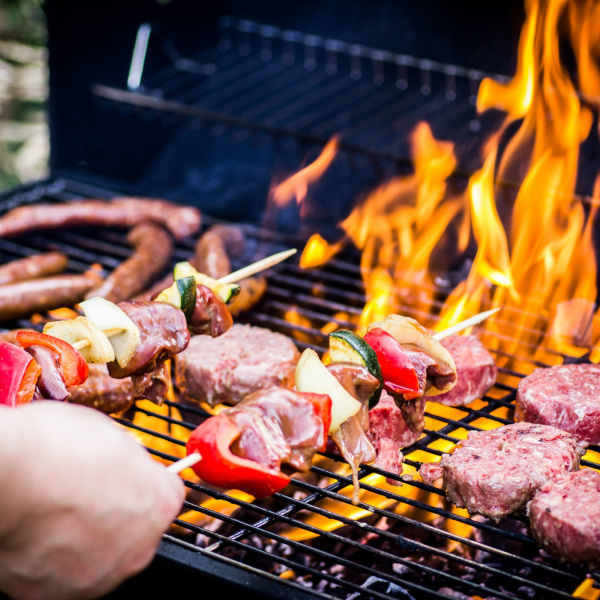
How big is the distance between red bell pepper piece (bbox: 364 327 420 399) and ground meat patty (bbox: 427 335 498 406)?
46 centimetres

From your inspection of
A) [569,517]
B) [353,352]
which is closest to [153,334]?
[353,352]

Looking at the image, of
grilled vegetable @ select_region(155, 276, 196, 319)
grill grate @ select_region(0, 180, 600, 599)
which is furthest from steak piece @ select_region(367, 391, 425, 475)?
grilled vegetable @ select_region(155, 276, 196, 319)

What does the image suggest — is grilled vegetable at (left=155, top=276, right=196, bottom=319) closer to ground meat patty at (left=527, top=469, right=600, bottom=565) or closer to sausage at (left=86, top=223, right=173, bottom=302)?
sausage at (left=86, top=223, right=173, bottom=302)

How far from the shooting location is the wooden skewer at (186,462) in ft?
7.12

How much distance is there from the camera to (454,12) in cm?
498

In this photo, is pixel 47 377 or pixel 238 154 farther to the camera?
pixel 238 154

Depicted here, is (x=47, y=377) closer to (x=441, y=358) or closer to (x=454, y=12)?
(x=441, y=358)

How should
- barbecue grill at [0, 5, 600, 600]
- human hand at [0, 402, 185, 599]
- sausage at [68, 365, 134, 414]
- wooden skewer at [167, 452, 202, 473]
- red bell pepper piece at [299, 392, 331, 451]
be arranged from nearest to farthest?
human hand at [0, 402, 185, 599] < wooden skewer at [167, 452, 202, 473] < red bell pepper piece at [299, 392, 331, 451] < sausage at [68, 365, 134, 414] < barbecue grill at [0, 5, 600, 600]

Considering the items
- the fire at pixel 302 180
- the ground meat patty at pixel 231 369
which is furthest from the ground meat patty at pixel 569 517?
the fire at pixel 302 180

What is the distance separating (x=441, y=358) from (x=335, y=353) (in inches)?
15.2

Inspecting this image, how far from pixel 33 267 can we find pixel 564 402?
8.89 feet

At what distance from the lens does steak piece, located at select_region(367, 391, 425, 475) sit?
290 centimetres

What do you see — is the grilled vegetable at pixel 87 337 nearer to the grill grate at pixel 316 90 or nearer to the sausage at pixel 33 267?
A: the sausage at pixel 33 267

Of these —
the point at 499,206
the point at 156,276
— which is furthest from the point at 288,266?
the point at 499,206
